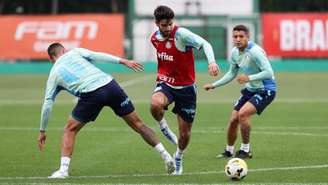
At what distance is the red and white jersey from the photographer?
43.5 ft

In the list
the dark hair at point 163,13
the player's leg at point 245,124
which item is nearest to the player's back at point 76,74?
the dark hair at point 163,13

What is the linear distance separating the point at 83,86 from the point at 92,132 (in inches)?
261

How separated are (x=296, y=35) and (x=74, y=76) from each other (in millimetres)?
33956

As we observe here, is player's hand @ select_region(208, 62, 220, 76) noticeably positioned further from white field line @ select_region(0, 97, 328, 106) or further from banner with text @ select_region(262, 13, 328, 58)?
banner with text @ select_region(262, 13, 328, 58)

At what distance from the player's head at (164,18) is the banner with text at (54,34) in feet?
104

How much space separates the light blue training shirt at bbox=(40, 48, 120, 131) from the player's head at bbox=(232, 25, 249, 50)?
9.43ft

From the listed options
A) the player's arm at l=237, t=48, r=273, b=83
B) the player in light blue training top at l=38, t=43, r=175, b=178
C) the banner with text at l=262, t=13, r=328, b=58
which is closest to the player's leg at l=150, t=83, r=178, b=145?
the player in light blue training top at l=38, t=43, r=175, b=178

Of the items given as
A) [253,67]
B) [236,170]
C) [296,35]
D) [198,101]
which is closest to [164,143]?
[253,67]

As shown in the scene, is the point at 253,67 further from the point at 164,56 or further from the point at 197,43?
the point at 197,43

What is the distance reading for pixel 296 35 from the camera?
45719 mm

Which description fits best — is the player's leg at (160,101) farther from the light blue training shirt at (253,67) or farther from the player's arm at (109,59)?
the light blue training shirt at (253,67)


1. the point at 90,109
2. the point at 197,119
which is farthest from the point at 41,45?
the point at 90,109

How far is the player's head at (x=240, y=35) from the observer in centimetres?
1492

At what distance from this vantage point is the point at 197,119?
22047mm
